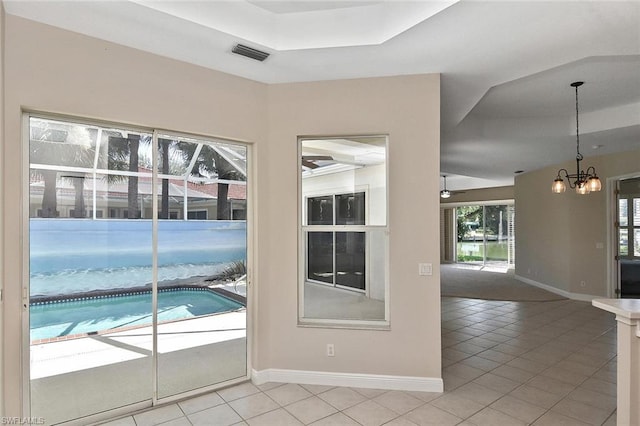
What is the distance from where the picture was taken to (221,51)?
2.86 meters

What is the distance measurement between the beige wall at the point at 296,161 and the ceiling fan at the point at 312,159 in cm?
13

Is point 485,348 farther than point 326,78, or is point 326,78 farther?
point 485,348

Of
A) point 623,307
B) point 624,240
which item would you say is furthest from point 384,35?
point 624,240

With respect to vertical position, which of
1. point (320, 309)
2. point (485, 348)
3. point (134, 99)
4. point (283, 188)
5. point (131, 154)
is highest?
point (134, 99)

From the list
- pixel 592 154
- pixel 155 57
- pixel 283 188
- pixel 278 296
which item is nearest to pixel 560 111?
pixel 592 154

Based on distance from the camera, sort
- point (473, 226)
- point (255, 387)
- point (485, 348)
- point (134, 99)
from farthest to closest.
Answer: point (473, 226) < point (485, 348) < point (255, 387) < point (134, 99)

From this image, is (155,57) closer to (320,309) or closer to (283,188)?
(283,188)

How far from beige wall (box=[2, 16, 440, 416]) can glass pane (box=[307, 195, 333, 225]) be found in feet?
0.60

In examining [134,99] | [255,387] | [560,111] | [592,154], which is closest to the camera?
[134,99]

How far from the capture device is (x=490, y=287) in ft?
27.5

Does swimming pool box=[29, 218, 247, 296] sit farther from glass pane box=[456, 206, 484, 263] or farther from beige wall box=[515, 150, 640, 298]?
glass pane box=[456, 206, 484, 263]

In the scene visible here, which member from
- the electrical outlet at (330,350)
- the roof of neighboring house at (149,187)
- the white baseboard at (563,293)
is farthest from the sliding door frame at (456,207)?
the roof of neighboring house at (149,187)

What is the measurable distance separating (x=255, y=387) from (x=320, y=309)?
95 cm

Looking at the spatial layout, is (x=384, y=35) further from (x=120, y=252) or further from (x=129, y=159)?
(x=120, y=252)
